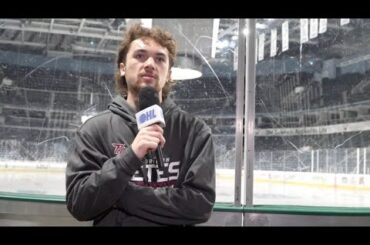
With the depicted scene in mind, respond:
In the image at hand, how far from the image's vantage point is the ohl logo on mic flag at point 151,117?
3.05ft

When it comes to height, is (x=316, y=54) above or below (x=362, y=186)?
above

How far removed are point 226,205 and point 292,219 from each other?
11.3 inches

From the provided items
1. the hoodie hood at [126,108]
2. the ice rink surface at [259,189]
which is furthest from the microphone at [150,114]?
the ice rink surface at [259,189]

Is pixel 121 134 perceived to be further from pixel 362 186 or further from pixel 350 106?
pixel 362 186

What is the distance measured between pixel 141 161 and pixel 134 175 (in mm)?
135

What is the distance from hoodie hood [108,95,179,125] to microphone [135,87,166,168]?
4.4 inches

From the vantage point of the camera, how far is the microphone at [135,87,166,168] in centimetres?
93

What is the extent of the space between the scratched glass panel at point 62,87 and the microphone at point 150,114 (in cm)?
105

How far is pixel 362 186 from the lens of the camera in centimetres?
229

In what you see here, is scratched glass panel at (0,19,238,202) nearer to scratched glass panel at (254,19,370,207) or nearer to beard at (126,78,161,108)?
scratched glass panel at (254,19,370,207)

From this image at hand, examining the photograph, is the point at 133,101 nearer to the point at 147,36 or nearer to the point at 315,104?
the point at 147,36

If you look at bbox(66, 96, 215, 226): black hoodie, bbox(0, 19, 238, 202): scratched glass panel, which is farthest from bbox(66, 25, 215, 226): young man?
bbox(0, 19, 238, 202): scratched glass panel

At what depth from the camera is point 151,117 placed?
3.08ft
